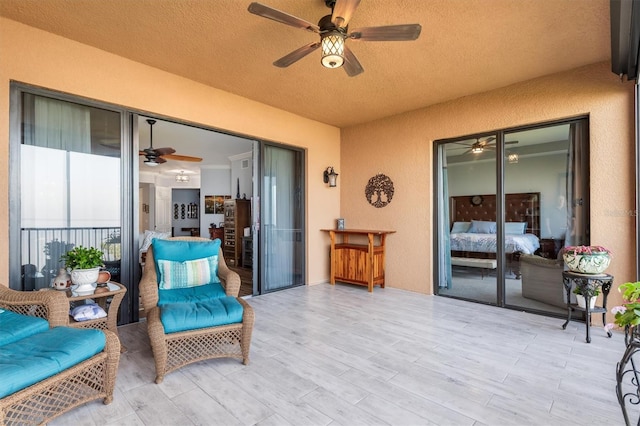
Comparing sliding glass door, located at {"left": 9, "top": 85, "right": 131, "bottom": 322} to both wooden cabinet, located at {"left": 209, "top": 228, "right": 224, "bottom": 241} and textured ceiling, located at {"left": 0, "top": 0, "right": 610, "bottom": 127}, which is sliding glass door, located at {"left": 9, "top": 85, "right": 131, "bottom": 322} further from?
wooden cabinet, located at {"left": 209, "top": 228, "right": 224, "bottom": 241}

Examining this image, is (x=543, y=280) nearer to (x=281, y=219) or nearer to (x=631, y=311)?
(x=631, y=311)

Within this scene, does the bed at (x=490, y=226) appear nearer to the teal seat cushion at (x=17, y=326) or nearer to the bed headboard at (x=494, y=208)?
the bed headboard at (x=494, y=208)

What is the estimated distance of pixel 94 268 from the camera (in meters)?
2.52

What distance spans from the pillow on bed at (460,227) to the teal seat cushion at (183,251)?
332 cm

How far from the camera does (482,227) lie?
14.2ft

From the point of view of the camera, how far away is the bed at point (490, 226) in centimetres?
382

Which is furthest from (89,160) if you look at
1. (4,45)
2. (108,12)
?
(108,12)

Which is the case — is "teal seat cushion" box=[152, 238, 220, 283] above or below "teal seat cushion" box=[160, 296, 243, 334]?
above

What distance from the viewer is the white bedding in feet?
12.6

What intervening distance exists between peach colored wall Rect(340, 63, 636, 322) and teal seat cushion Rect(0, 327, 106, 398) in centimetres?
402

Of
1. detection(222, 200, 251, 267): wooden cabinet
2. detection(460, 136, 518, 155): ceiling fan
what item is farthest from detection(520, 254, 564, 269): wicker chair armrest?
detection(222, 200, 251, 267): wooden cabinet

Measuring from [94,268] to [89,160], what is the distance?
1.25 metres

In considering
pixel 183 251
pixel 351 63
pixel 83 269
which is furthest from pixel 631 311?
pixel 83 269

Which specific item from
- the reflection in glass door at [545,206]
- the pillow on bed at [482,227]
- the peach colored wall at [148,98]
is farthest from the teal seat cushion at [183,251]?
the reflection in glass door at [545,206]
